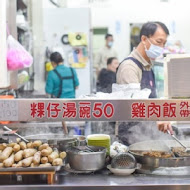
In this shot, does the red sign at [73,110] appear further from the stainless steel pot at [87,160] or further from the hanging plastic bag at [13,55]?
the hanging plastic bag at [13,55]

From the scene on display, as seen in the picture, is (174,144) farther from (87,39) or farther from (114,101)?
(87,39)

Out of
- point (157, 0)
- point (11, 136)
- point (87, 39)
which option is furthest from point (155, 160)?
point (157, 0)

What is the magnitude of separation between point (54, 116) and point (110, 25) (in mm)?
8824

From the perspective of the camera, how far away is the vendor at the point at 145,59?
11.0 ft

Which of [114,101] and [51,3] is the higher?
[51,3]

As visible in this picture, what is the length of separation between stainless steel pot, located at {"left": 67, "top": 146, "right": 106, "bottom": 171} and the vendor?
111cm

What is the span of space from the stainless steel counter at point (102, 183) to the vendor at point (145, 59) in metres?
1.17

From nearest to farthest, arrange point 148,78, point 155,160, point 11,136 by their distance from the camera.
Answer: point 155,160, point 11,136, point 148,78

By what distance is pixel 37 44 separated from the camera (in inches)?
298

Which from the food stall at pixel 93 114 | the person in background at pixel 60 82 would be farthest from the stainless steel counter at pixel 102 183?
the person in background at pixel 60 82

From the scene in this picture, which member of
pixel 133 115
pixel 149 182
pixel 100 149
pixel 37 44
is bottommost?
pixel 149 182

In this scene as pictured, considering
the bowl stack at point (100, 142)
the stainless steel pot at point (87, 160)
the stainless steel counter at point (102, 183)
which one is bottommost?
the stainless steel counter at point (102, 183)

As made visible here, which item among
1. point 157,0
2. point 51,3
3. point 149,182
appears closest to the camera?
point 149,182

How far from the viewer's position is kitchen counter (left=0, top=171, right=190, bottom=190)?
205cm
